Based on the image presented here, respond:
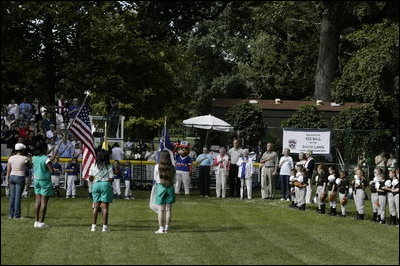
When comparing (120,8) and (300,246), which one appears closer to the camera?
(300,246)

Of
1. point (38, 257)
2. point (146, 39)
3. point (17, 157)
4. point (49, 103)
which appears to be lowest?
point (38, 257)

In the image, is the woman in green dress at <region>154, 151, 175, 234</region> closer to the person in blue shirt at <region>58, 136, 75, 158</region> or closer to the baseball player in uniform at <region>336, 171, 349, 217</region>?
the baseball player in uniform at <region>336, 171, 349, 217</region>

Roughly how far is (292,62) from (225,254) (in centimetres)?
4993

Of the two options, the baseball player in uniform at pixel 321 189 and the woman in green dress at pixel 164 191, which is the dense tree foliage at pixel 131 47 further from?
the woman in green dress at pixel 164 191

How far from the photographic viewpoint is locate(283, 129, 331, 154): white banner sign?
3316 cm

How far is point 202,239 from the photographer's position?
18.7 metres

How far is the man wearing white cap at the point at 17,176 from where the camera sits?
2184 cm

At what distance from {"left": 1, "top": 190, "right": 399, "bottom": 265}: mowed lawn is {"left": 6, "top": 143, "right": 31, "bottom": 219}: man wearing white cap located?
400 millimetres

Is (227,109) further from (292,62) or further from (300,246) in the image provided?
(300,246)

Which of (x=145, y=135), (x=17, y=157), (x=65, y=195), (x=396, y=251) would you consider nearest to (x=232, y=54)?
(x=145, y=135)

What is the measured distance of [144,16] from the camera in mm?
36125

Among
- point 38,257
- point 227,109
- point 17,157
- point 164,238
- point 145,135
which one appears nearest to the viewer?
point 38,257

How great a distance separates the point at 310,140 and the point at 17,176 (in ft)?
46.5

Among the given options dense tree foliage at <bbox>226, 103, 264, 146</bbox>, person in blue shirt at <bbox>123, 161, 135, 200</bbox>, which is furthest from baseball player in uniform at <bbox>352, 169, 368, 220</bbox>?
dense tree foliage at <bbox>226, 103, 264, 146</bbox>
